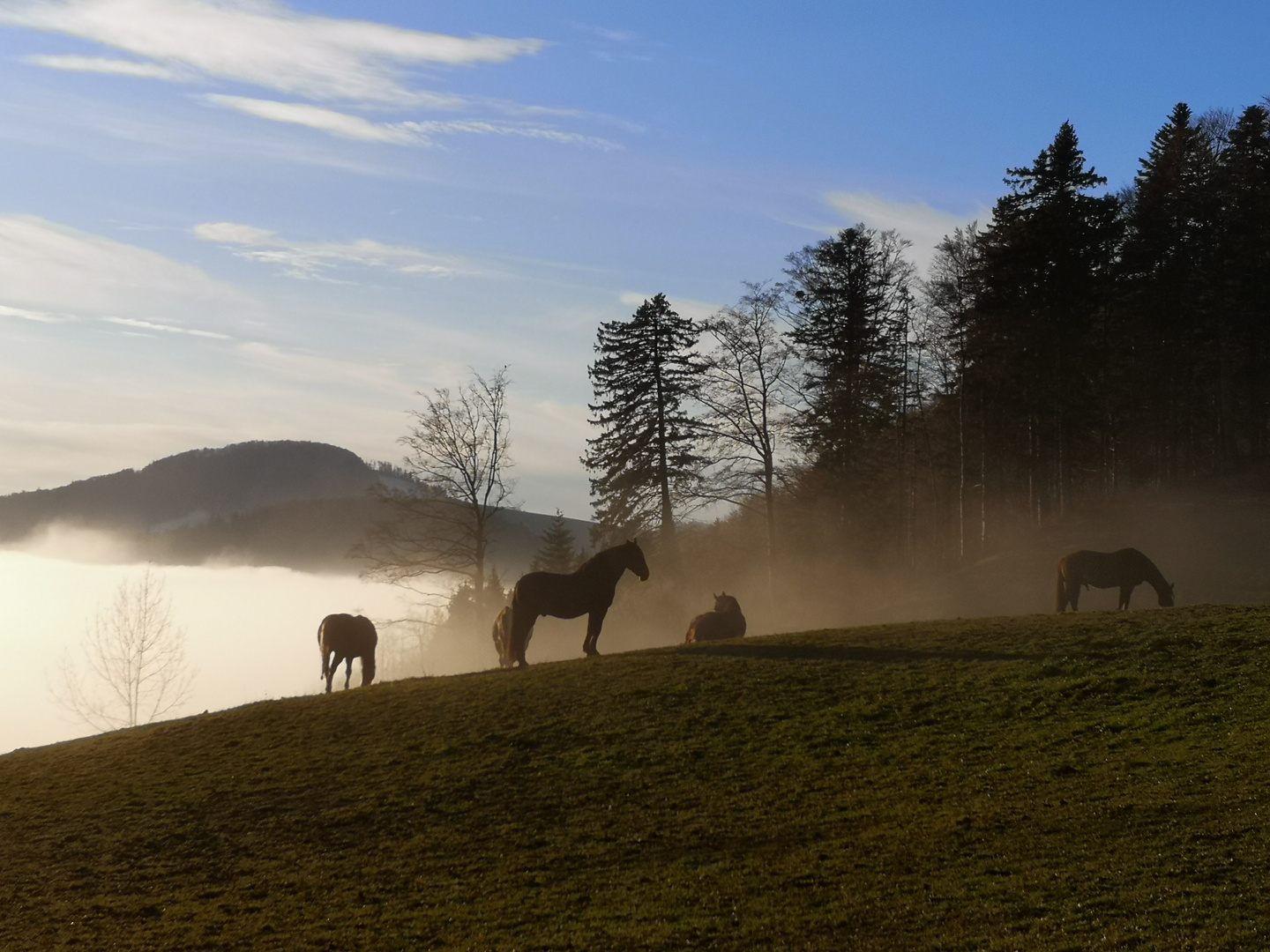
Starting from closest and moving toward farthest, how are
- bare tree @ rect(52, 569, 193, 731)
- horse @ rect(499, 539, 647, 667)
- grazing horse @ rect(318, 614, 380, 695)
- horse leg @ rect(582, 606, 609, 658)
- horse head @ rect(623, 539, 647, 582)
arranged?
horse @ rect(499, 539, 647, 667), horse leg @ rect(582, 606, 609, 658), horse head @ rect(623, 539, 647, 582), grazing horse @ rect(318, 614, 380, 695), bare tree @ rect(52, 569, 193, 731)

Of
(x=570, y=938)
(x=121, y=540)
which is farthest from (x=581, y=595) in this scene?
(x=121, y=540)

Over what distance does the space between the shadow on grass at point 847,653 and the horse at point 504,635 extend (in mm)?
4222

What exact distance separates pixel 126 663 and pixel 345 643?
3179cm

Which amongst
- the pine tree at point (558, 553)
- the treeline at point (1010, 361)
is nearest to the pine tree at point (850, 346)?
the treeline at point (1010, 361)

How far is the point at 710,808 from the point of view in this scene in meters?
13.8

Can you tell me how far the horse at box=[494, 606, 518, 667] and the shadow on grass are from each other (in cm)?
422

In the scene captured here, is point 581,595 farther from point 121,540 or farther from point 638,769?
point 121,540

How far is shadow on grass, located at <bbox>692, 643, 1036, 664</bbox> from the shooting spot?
19953mm

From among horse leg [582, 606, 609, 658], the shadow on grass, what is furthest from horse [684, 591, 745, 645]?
the shadow on grass

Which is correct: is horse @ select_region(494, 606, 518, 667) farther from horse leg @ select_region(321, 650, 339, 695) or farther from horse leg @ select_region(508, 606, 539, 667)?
horse leg @ select_region(321, 650, 339, 695)

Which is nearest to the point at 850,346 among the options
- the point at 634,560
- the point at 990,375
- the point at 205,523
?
the point at 990,375

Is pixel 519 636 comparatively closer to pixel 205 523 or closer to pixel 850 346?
pixel 850 346

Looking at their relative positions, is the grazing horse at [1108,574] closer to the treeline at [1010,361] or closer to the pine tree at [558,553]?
the treeline at [1010,361]

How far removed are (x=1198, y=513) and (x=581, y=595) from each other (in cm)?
2945
